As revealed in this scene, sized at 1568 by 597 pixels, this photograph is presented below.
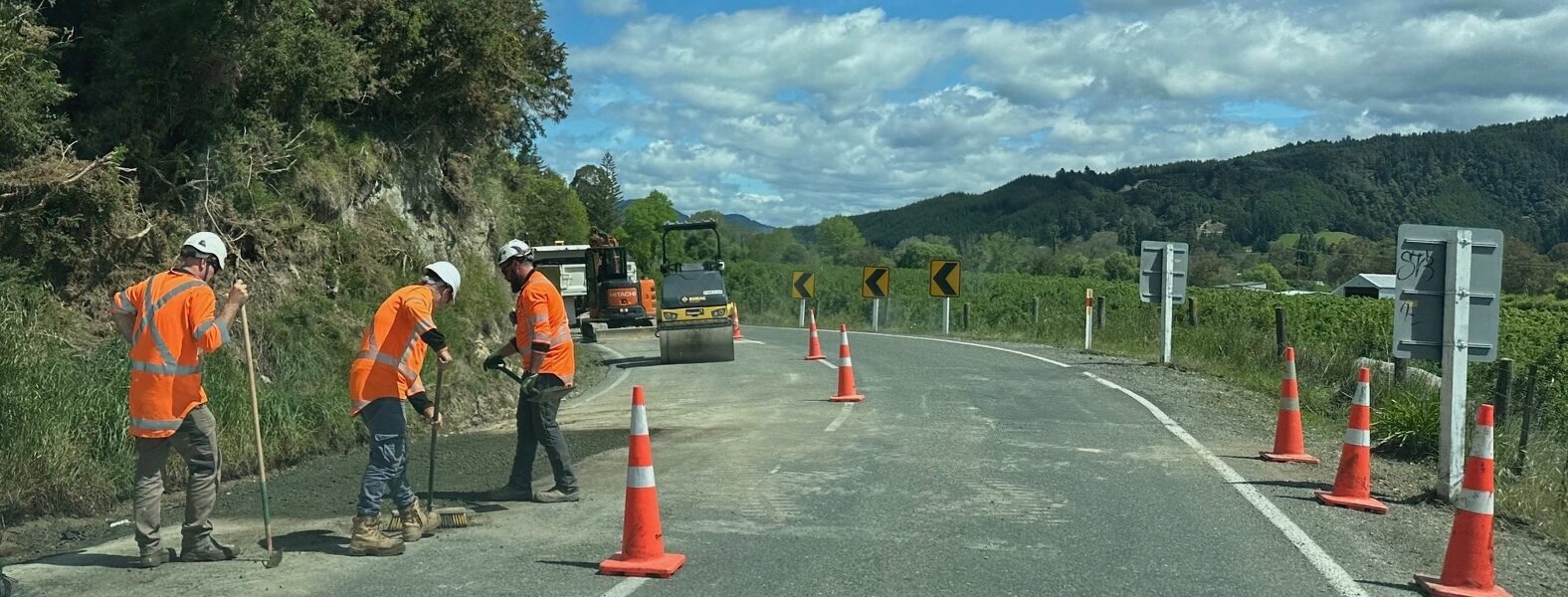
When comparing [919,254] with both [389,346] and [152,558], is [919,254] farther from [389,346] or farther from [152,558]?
[152,558]

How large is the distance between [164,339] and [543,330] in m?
2.57

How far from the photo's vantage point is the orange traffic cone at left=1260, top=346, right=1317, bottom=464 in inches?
415

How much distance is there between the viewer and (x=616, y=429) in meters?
13.6

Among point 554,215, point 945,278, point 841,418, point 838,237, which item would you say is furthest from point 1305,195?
point 841,418

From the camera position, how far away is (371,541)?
697 cm

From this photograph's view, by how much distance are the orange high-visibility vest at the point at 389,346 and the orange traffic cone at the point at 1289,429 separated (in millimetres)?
7443

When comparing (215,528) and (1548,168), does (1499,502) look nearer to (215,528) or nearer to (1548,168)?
(215,528)

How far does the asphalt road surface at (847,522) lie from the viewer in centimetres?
634

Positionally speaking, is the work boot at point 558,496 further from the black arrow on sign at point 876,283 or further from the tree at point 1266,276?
the tree at point 1266,276

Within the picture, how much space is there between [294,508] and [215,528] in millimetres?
696

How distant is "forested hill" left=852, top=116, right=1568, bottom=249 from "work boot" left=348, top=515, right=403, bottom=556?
170ft

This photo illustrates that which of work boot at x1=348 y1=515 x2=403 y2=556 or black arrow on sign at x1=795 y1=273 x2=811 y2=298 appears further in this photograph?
black arrow on sign at x1=795 y1=273 x2=811 y2=298

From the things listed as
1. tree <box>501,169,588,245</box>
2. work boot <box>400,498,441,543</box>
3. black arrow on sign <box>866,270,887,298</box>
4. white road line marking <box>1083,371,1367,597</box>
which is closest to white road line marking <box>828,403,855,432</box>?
white road line marking <box>1083,371,1367,597</box>

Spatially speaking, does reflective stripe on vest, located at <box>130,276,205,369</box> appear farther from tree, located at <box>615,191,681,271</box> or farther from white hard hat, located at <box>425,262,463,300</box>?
tree, located at <box>615,191,681,271</box>
